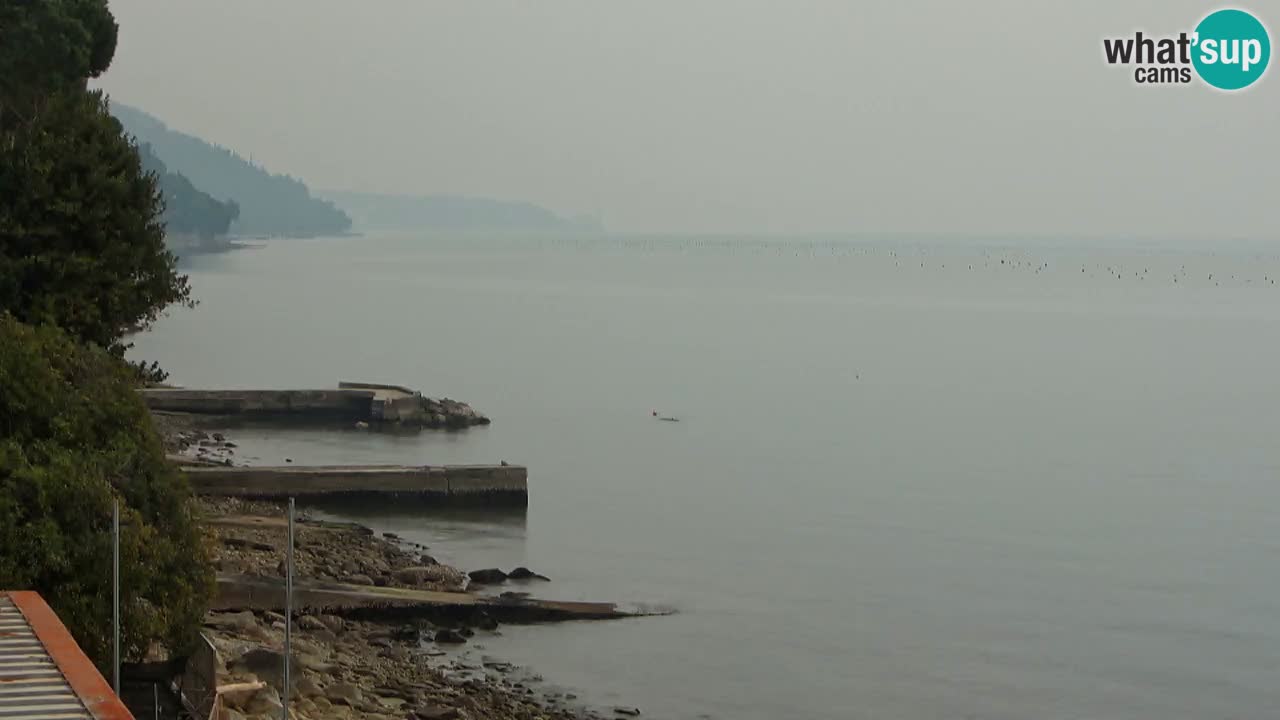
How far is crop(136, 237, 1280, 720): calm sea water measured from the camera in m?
30.4

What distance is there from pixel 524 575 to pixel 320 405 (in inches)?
1047

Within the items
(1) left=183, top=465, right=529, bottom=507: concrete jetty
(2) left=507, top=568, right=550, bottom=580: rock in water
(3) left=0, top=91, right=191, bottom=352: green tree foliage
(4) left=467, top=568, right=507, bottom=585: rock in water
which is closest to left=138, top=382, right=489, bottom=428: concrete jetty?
(1) left=183, top=465, right=529, bottom=507: concrete jetty

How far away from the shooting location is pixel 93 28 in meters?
48.4

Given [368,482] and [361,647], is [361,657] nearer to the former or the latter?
[361,647]

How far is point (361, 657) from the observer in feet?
89.7

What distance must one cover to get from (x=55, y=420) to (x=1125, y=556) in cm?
2677

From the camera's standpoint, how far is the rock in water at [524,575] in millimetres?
36094

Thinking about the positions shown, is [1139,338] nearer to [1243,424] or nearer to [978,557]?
[1243,424]

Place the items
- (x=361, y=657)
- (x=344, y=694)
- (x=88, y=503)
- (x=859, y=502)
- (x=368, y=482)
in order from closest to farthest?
(x=88, y=503) < (x=344, y=694) < (x=361, y=657) < (x=368, y=482) < (x=859, y=502)

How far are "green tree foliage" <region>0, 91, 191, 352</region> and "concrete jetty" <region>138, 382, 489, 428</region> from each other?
75.3 ft

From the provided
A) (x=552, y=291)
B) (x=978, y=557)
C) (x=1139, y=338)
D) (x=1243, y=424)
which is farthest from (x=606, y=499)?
(x=552, y=291)

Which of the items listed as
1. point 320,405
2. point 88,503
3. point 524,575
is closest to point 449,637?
point 524,575

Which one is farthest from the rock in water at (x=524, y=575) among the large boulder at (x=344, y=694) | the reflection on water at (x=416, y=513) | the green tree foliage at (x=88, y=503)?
the green tree foliage at (x=88, y=503)

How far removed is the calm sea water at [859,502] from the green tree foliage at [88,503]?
25.5 feet
